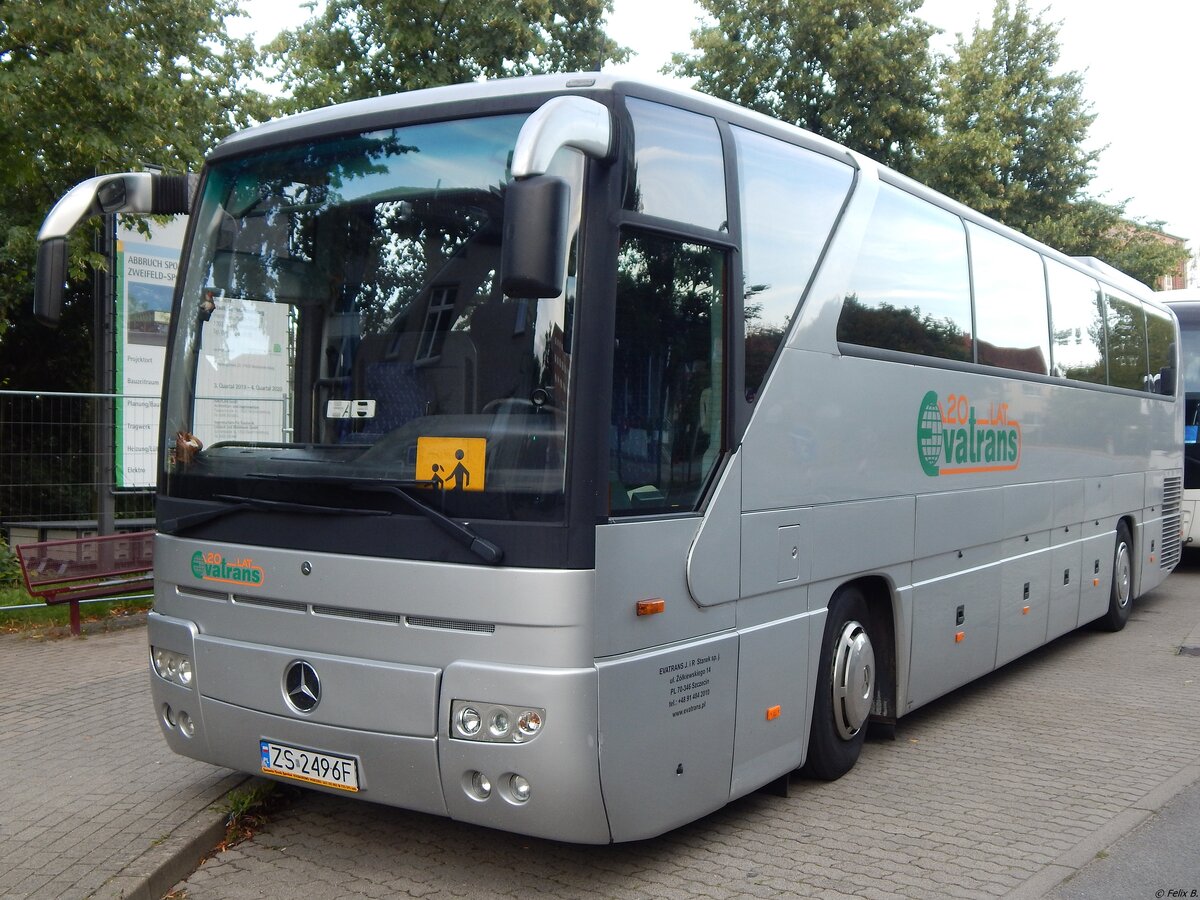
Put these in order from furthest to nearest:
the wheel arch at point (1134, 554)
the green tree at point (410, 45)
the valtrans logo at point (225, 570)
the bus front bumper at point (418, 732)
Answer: the green tree at point (410, 45) < the wheel arch at point (1134, 554) < the valtrans logo at point (225, 570) < the bus front bumper at point (418, 732)

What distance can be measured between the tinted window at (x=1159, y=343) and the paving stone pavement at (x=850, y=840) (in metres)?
6.75

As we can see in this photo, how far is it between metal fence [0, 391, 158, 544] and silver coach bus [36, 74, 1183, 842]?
17.3 ft

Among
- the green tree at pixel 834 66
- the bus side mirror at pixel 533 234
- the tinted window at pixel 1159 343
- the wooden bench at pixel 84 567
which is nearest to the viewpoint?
the bus side mirror at pixel 533 234

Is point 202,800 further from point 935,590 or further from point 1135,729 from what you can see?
point 1135,729

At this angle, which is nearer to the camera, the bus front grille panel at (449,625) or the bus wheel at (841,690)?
the bus front grille panel at (449,625)

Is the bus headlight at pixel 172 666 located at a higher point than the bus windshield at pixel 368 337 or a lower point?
lower

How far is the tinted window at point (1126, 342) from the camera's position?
38.9 ft

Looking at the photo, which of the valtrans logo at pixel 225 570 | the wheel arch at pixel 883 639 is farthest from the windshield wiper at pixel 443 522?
the wheel arch at pixel 883 639

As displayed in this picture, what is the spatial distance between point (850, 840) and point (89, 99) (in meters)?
10.5

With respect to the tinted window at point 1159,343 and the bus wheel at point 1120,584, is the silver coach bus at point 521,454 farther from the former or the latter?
the tinted window at point 1159,343

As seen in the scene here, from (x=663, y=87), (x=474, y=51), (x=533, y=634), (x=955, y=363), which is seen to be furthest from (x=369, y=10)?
(x=533, y=634)

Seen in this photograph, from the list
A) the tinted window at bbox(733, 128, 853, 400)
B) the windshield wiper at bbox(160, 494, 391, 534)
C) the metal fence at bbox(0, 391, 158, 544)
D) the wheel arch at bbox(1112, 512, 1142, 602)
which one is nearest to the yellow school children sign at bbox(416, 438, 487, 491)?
the windshield wiper at bbox(160, 494, 391, 534)

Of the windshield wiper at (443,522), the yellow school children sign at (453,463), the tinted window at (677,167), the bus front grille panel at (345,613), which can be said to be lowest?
the bus front grille panel at (345,613)

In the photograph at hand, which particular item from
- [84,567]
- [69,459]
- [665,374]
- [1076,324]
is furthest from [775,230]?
[69,459]
